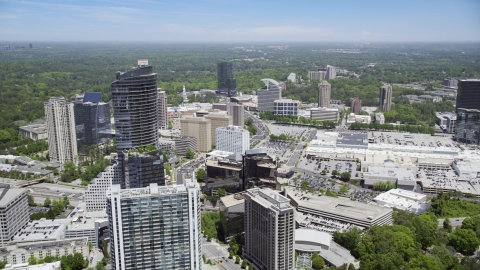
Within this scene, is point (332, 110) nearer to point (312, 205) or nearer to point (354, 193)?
point (354, 193)

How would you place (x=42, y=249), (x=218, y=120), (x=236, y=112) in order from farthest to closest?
(x=236, y=112), (x=218, y=120), (x=42, y=249)

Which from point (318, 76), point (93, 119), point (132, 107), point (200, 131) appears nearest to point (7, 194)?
point (132, 107)

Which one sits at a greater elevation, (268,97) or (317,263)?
(268,97)

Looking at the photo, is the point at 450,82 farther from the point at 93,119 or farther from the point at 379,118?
the point at 93,119

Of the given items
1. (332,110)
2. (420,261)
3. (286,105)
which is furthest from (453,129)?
(420,261)

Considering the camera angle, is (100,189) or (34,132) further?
(34,132)
